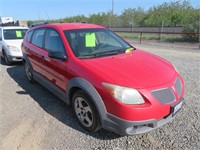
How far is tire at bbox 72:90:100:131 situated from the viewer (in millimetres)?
3240

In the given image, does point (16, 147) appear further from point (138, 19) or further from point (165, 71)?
point (138, 19)

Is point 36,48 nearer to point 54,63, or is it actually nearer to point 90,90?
point 54,63

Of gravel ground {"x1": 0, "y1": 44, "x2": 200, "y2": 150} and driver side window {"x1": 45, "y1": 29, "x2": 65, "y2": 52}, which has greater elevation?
driver side window {"x1": 45, "y1": 29, "x2": 65, "y2": 52}

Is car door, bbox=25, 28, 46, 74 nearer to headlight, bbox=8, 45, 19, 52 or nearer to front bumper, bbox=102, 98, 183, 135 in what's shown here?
front bumper, bbox=102, 98, 183, 135

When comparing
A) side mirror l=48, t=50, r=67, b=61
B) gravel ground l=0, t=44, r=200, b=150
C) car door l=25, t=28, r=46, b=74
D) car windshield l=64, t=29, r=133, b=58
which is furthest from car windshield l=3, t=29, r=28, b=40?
side mirror l=48, t=50, r=67, b=61

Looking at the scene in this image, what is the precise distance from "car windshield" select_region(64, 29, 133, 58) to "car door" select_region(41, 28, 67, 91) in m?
0.23

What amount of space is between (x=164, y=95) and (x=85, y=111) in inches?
48.6

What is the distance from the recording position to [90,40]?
4.18 meters

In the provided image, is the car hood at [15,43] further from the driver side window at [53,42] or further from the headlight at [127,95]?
the headlight at [127,95]

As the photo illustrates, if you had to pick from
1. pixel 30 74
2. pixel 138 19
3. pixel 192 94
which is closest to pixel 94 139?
pixel 192 94

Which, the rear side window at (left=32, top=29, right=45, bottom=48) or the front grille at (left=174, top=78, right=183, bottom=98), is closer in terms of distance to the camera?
the front grille at (left=174, top=78, right=183, bottom=98)

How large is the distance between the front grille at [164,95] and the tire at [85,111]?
35.0 inches

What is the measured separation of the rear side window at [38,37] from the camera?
196 inches

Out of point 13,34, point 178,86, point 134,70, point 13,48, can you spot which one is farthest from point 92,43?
point 13,34
